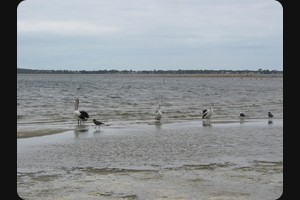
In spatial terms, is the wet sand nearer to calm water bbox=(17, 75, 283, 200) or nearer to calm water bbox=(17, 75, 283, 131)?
calm water bbox=(17, 75, 283, 200)

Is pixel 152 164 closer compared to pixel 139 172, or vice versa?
pixel 139 172

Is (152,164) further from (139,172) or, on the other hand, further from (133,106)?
(133,106)

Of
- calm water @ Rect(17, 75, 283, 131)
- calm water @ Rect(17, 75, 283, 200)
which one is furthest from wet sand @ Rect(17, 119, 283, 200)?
calm water @ Rect(17, 75, 283, 131)

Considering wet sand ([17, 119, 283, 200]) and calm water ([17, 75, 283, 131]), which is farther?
calm water ([17, 75, 283, 131])

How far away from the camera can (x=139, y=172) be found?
8656 millimetres

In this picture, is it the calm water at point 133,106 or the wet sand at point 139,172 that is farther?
the calm water at point 133,106

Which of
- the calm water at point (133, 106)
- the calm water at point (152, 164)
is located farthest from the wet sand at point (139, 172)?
the calm water at point (133, 106)

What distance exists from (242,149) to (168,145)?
2.09 m

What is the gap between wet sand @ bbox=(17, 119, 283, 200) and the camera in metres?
6.95

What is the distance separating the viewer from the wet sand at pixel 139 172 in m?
6.95

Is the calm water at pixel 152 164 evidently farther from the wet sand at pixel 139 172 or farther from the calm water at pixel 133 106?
the calm water at pixel 133 106

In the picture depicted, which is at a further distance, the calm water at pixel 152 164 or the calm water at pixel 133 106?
the calm water at pixel 133 106

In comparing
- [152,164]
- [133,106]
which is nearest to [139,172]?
[152,164]
